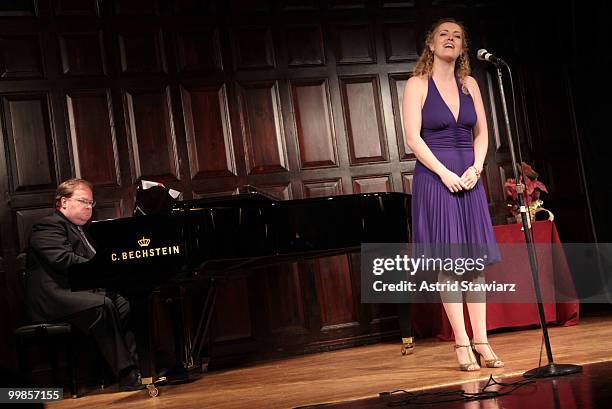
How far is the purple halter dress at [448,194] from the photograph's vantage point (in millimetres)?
3615

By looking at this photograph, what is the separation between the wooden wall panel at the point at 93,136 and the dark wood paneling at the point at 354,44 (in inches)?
70.5

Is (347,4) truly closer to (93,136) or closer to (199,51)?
(199,51)

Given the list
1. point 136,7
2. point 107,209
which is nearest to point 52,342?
point 107,209

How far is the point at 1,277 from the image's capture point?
5184mm

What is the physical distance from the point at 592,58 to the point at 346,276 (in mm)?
2545

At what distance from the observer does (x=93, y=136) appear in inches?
215

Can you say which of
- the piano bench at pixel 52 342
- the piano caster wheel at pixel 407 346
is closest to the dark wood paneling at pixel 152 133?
the piano bench at pixel 52 342

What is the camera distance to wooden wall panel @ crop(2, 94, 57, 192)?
532 cm

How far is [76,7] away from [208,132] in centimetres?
127

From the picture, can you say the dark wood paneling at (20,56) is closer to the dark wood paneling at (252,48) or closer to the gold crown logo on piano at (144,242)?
the dark wood paneling at (252,48)

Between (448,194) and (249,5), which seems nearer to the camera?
(448,194)

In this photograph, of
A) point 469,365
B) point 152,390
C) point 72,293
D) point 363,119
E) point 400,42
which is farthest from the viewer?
point 400,42

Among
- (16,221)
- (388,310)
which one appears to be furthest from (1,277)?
(388,310)

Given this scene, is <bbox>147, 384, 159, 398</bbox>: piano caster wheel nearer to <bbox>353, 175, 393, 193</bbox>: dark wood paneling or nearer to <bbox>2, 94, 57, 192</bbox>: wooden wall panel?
<bbox>2, 94, 57, 192</bbox>: wooden wall panel
